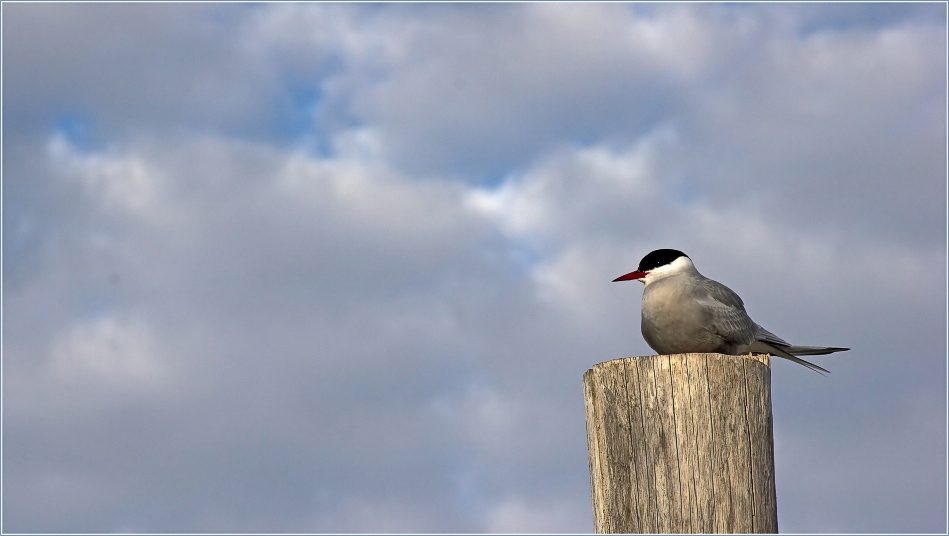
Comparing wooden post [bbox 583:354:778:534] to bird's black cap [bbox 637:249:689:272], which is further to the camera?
bird's black cap [bbox 637:249:689:272]

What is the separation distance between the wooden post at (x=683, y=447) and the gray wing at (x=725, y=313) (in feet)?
8.34

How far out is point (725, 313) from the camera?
23.8 feet

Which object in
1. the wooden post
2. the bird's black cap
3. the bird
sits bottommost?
the wooden post

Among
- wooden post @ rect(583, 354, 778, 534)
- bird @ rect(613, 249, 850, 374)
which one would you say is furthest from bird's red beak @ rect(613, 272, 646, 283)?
wooden post @ rect(583, 354, 778, 534)

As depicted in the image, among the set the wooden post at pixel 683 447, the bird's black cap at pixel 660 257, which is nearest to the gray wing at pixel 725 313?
the bird's black cap at pixel 660 257

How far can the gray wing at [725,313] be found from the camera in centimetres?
718

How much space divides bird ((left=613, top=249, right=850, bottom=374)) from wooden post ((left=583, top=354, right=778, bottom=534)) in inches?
96.9

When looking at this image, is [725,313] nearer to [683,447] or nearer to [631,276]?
[631,276]

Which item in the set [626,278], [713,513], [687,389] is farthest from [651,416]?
[626,278]

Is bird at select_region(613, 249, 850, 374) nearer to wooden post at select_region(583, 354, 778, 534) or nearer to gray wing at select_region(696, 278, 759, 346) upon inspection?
gray wing at select_region(696, 278, 759, 346)

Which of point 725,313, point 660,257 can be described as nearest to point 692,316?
point 725,313

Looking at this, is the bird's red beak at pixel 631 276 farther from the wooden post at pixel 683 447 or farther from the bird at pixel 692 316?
the wooden post at pixel 683 447

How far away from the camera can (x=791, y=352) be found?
7.60 m

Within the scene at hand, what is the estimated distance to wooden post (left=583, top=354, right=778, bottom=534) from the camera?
434 centimetres
